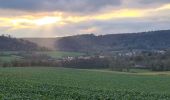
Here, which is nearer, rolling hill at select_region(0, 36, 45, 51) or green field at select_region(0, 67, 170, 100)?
green field at select_region(0, 67, 170, 100)

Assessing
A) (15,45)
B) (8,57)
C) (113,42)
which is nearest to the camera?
(8,57)

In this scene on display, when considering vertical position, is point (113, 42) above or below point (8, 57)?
above


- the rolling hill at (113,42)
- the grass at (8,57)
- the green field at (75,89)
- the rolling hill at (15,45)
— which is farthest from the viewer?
the rolling hill at (113,42)

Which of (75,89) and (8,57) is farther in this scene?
(8,57)

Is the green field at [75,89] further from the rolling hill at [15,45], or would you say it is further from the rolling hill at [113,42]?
the rolling hill at [113,42]

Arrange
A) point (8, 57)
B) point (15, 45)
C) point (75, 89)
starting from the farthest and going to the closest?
point (15, 45), point (8, 57), point (75, 89)

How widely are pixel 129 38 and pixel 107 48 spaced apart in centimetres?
933

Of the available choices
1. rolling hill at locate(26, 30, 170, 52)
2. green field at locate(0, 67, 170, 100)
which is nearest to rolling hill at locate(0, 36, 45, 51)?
rolling hill at locate(26, 30, 170, 52)

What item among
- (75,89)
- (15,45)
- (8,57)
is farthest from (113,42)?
(75,89)

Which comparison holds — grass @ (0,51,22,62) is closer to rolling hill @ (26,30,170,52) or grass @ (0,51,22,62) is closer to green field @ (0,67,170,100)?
rolling hill @ (26,30,170,52)

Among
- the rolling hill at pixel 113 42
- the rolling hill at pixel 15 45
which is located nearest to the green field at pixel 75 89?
the rolling hill at pixel 15 45

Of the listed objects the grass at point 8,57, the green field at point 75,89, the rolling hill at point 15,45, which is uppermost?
the rolling hill at point 15,45

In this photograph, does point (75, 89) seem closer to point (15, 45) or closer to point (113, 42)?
point (15, 45)

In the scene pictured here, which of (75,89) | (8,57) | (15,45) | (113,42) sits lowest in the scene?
(75,89)
